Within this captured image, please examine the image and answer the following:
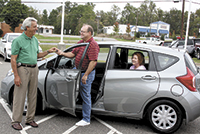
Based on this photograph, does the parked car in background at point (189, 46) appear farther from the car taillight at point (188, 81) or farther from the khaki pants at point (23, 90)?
the khaki pants at point (23, 90)

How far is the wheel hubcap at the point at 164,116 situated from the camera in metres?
3.67

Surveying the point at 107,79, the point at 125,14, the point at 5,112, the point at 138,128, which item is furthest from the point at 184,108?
the point at 125,14

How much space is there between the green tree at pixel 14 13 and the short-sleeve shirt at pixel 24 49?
191ft

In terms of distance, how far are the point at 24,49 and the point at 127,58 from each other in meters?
2.19

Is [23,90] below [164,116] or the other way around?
the other way around

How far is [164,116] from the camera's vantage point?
3.69m

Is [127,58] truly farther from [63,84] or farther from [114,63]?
[63,84]

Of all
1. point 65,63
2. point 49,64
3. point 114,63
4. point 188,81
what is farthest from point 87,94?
point 188,81

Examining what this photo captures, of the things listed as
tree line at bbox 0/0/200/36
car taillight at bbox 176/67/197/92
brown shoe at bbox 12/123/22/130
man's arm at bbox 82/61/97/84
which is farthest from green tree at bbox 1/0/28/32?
car taillight at bbox 176/67/197/92

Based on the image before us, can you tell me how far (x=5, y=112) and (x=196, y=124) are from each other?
3.92 m

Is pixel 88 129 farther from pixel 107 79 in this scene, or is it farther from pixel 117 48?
pixel 117 48

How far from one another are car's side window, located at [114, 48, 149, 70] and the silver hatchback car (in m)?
0.04

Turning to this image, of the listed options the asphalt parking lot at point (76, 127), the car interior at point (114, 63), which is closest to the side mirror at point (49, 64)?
the car interior at point (114, 63)

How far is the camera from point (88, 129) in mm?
3861
